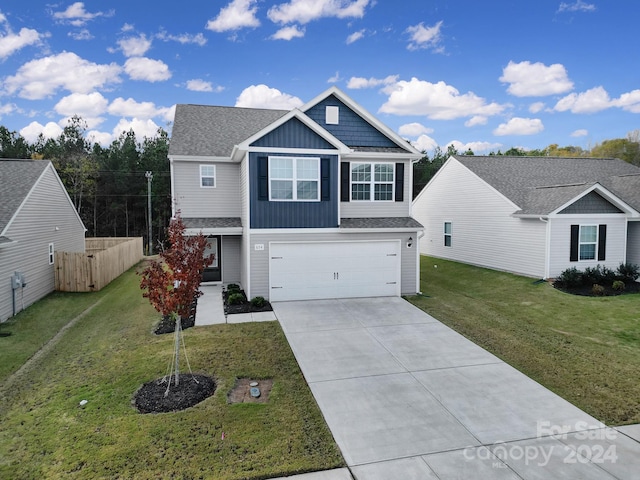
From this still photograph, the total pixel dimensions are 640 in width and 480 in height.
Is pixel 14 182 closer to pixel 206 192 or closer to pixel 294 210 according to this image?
pixel 206 192

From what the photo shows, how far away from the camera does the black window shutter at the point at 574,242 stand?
16.3 metres

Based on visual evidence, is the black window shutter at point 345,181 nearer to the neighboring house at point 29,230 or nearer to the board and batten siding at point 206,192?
the board and batten siding at point 206,192

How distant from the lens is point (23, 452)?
5.21 meters

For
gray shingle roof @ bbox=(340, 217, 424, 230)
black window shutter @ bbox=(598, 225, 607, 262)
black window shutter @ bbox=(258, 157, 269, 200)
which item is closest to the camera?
black window shutter @ bbox=(258, 157, 269, 200)

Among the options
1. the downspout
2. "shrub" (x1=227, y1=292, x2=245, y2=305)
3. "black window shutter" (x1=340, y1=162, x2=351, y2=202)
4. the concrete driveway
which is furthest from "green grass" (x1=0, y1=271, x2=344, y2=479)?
the downspout

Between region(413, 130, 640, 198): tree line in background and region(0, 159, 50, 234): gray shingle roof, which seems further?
region(413, 130, 640, 198): tree line in background

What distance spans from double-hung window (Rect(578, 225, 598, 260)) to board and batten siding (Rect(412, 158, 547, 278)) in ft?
5.68

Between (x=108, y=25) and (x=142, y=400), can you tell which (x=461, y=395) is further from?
(x=108, y=25)


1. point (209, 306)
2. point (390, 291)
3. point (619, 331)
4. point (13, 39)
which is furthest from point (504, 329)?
point (13, 39)

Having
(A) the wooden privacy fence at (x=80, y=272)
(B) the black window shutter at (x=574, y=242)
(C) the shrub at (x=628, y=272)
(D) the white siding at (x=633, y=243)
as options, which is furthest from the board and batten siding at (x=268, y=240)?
(D) the white siding at (x=633, y=243)

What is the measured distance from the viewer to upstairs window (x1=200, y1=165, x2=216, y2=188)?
622 inches

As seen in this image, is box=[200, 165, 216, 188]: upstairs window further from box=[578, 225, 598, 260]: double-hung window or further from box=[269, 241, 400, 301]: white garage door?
box=[578, 225, 598, 260]: double-hung window

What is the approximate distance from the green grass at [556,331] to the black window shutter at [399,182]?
385 centimetres

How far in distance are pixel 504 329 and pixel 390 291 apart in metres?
4.44
